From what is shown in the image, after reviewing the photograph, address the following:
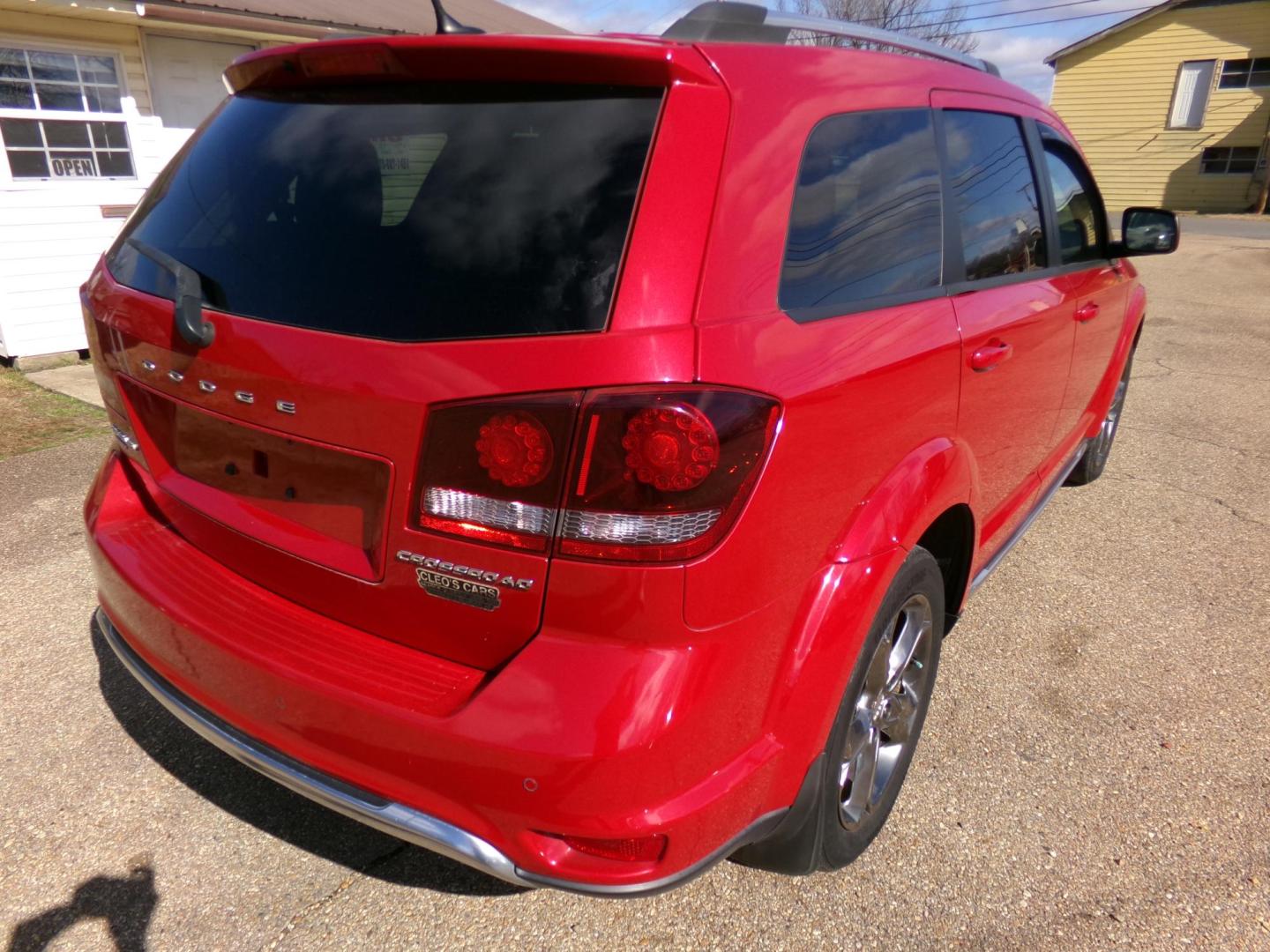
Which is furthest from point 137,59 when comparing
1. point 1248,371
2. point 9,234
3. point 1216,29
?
point 1216,29

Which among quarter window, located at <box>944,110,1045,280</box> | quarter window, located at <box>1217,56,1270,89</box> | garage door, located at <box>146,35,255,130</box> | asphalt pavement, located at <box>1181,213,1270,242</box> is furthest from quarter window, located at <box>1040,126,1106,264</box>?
quarter window, located at <box>1217,56,1270,89</box>

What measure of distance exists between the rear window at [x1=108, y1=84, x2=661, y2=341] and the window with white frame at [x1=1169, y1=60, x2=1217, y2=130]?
110 feet

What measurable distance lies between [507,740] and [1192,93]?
3431 cm

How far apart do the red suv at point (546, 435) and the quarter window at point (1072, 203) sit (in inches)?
51.6

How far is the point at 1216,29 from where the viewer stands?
1077 inches

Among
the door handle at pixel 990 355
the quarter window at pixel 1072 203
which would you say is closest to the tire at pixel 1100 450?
the quarter window at pixel 1072 203

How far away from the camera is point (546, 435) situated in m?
1.49

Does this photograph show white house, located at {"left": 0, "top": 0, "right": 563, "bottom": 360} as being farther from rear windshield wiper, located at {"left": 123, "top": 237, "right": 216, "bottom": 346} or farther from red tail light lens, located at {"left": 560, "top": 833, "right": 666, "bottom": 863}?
red tail light lens, located at {"left": 560, "top": 833, "right": 666, "bottom": 863}

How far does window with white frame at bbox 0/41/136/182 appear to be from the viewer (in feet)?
23.8

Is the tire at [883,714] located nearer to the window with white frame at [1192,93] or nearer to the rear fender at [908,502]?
the rear fender at [908,502]

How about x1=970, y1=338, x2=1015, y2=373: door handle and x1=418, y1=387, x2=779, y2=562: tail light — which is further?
x1=970, y1=338, x2=1015, y2=373: door handle

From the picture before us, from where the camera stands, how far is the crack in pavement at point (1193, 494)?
452 centimetres

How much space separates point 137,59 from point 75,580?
649 cm

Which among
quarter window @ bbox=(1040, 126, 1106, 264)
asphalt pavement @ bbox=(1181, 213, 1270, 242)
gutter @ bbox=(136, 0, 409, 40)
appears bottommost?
asphalt pavement @ bbox=(1181, 213, 1270, 242)
